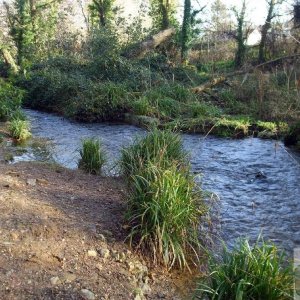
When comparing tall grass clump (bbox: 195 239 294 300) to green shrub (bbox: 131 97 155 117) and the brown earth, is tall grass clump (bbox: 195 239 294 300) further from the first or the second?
green shrub (bbox: 131 97 155 117)

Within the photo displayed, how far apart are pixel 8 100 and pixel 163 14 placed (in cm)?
1862

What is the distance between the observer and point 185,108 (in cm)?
1283

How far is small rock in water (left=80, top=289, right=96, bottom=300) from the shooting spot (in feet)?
10.3

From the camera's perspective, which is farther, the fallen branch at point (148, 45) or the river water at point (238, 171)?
the fallen branch at point (148, 45)

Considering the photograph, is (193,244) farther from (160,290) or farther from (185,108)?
(185,108)

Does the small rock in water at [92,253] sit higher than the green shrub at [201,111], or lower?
lower

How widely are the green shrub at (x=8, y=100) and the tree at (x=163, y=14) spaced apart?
671 inches

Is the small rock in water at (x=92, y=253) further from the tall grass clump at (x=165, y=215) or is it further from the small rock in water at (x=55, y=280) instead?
the small rock in water at (x=55, y=280)

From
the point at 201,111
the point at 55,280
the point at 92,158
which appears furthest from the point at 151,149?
the point at 201,111

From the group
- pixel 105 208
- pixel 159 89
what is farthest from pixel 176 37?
pixel 105 208

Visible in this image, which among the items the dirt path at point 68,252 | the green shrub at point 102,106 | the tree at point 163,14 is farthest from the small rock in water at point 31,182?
the tree at point 163,14

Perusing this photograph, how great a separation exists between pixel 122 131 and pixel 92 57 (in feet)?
23.6

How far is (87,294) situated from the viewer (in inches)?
125

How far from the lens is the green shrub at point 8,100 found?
11248mm
